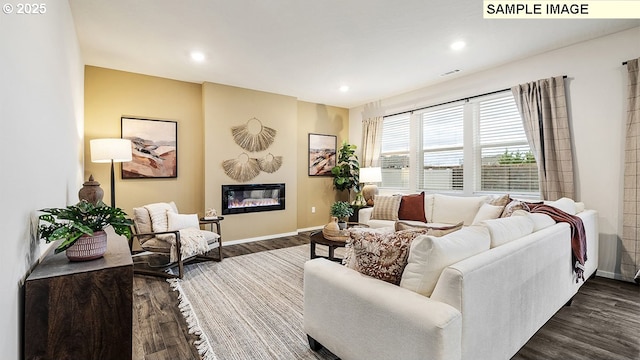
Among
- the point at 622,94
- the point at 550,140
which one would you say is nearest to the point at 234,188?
the point at 550,140

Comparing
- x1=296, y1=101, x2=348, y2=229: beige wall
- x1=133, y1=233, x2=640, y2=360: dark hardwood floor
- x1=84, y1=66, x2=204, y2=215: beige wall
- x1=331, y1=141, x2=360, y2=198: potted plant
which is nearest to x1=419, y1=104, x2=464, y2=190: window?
x1=331, y1=141, x2=360, y2=198: potted plant

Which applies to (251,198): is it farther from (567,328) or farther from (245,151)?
(567,328)

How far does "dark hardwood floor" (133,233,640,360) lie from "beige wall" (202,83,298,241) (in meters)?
1.97

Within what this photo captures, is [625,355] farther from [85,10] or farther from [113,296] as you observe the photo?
[85,10]

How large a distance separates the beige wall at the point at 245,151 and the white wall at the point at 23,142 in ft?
8.58

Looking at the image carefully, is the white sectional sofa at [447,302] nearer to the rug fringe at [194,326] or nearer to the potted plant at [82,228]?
the rug fringe at [194,326]

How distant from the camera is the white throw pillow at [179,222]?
3557 mm

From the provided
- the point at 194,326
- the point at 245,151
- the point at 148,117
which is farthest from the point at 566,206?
the point at 148,117

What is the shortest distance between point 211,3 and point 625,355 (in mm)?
4103

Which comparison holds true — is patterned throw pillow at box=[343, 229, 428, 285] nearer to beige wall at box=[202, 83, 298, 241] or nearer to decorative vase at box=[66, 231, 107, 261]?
decorative vase at box=[66, 231, 107, 261]

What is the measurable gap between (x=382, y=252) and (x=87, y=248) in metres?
1.54

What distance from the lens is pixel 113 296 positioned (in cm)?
133

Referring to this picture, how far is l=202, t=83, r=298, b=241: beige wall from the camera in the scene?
15.2 ft

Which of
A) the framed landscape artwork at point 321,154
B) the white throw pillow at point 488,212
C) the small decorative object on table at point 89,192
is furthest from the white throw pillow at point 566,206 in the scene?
the small decorative object on table at point 89,192
